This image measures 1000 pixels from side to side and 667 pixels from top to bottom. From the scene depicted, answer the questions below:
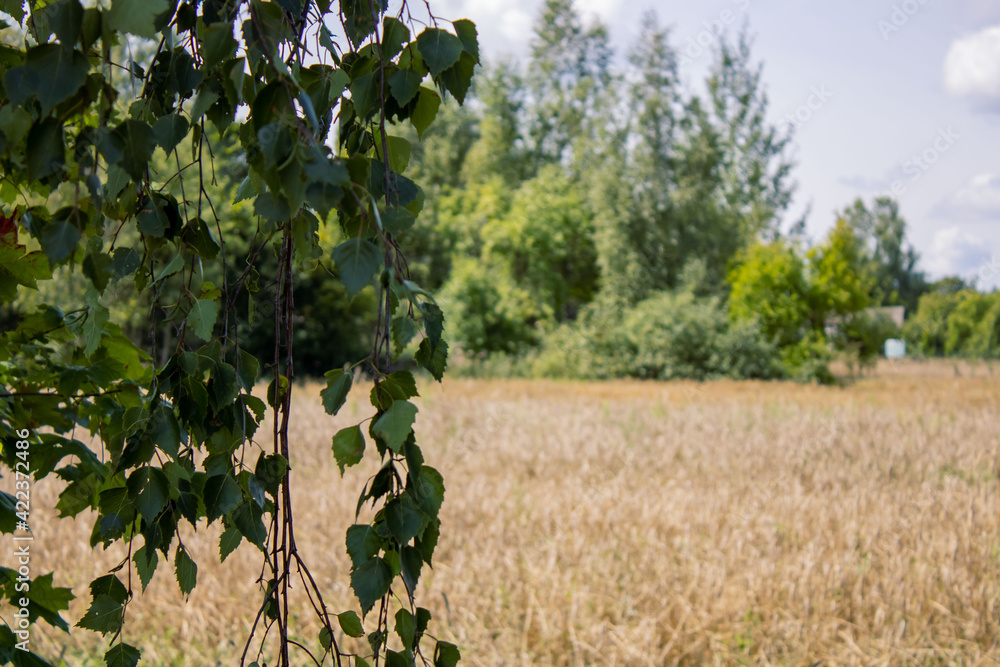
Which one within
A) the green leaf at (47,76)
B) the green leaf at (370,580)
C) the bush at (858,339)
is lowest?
the green leaf at (370,580)

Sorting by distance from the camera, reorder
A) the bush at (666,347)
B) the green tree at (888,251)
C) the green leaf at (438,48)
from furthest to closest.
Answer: the green tree at (888,251)
the bush at (666,347)
the green leaf at (438,48)

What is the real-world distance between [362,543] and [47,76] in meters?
0.57

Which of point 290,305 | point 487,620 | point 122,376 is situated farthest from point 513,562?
point 290,305

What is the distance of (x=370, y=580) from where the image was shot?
826mm

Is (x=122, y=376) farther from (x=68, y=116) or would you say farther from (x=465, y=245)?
(x=465, y=245)

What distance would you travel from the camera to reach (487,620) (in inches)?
124

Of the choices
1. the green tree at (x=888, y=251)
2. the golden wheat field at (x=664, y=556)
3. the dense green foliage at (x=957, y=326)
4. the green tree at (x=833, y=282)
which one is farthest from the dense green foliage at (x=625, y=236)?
the green tree at (x=888, y=251)

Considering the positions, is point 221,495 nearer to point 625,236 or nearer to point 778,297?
point 778,297

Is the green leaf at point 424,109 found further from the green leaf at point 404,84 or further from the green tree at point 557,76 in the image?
the green tree at point 557,76

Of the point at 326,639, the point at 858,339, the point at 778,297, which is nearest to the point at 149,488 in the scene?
the point at 326,639

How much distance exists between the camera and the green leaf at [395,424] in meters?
0.73

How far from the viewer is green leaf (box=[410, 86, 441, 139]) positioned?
93 cm

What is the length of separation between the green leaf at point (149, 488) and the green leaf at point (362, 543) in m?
0.23

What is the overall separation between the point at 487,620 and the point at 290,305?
2.49m
